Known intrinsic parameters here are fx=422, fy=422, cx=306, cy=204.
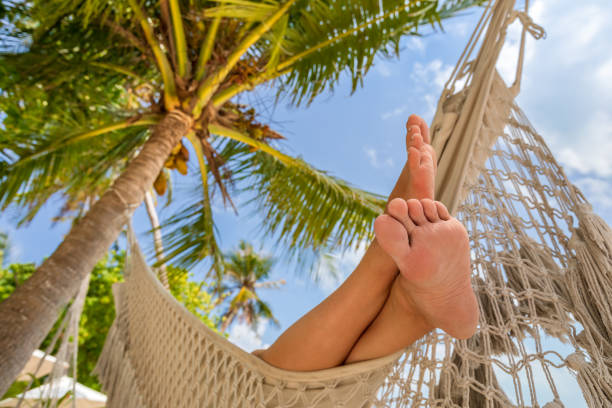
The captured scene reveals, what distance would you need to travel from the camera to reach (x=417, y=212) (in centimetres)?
75

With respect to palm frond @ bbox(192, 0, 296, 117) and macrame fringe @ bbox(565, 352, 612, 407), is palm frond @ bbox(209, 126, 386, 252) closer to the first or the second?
palm frond @ bbox(192, 0, 296, 117)

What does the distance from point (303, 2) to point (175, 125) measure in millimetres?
943

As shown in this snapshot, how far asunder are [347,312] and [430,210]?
256 millimetres

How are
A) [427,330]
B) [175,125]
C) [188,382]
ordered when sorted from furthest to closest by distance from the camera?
[175,125], [188,382], [427,330]

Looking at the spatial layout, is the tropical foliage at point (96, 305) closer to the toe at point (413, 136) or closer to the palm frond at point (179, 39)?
the palm frond at point (179, 39)

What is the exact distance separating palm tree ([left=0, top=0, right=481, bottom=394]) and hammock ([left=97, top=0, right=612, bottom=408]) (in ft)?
1.83

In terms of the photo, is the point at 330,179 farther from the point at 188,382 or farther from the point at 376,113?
the point at 376,113

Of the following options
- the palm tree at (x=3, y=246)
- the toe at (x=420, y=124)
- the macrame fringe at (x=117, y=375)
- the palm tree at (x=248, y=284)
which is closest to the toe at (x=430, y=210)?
the toe at (x=420, y=124)

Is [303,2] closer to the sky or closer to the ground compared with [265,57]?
closer to the sky

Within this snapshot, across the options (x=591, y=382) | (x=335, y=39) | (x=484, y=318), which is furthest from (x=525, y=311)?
(x=335, y=39)

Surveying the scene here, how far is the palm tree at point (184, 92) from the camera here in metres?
2.05

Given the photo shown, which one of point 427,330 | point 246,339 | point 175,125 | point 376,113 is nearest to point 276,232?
point 175,125

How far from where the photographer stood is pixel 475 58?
1.39 metres

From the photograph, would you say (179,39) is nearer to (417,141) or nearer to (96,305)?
(417,141)
